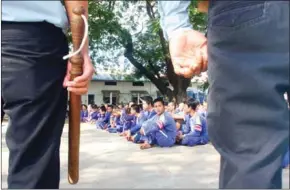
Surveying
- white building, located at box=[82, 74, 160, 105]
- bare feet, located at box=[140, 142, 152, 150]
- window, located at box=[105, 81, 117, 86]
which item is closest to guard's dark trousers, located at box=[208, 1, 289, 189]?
bare feet, located at box=[140, 142, 152, 150]

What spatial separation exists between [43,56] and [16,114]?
0.16m

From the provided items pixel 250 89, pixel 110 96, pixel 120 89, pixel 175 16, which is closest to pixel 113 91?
pixel 110 96

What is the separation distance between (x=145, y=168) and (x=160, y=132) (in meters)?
2.03

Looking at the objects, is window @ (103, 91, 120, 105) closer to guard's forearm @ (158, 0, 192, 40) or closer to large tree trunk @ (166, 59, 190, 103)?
large tree trunk @ (166, 59, 190, 103)

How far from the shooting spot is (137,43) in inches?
611

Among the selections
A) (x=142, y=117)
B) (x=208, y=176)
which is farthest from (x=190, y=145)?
(x=208, y=176)

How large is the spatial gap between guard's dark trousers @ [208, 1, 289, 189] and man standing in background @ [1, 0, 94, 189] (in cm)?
42

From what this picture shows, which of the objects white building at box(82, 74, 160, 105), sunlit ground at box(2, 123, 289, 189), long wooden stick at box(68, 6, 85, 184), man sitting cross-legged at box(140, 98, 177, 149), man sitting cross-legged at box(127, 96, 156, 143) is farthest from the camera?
white building at box(82, 74, 160, 105)

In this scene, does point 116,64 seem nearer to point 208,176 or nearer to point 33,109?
point 208,176

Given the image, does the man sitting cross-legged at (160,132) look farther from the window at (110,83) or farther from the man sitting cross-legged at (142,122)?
the window at (110,83)

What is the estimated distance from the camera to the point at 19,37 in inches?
41.3

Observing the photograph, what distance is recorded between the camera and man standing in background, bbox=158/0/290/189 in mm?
780

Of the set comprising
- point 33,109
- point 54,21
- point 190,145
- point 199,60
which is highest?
point 54,21

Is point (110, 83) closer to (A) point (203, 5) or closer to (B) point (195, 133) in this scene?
(B) point (195, 133)
